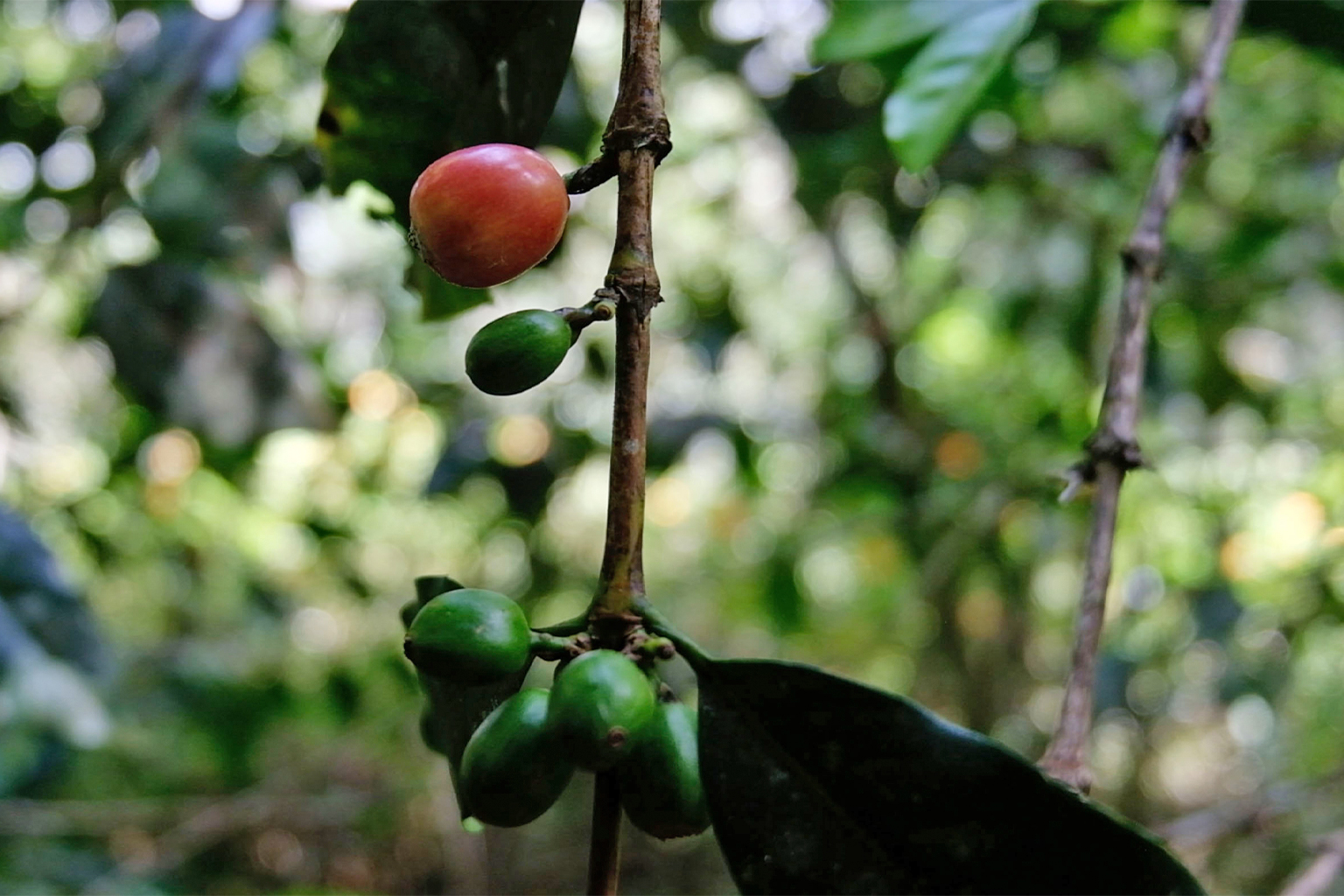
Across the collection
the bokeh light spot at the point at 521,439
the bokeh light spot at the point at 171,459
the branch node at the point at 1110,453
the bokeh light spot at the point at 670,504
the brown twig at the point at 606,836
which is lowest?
the bokeh light spot at the point at 670,504

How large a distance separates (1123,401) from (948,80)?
391mm

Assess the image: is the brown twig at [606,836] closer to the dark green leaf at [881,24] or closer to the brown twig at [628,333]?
the brown twig at [628,333]

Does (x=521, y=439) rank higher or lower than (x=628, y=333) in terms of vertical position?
lower

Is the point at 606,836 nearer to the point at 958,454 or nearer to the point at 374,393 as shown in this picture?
the point at 958,454

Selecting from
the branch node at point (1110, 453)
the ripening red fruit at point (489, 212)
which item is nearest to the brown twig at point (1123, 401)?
the branch node at point (1110, 453)

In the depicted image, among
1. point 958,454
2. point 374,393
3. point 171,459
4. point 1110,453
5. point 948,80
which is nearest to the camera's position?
point 1110,453

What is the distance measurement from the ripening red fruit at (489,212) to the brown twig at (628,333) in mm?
33

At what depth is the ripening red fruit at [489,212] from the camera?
57 cm

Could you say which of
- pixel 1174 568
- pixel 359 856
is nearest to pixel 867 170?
pixel 1174 568

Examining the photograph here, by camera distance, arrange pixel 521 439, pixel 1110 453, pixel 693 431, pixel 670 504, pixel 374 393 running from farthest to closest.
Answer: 1. pixel 670 504
2. pixel 374 393
3. pixel 521 439
4. pixel 693 431
5. pixel 1110 453

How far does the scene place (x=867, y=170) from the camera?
210cm

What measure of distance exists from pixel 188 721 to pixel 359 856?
112 centimetres

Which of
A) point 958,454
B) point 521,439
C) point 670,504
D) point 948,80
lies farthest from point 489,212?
point 670,504

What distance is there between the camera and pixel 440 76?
78 centimetres
